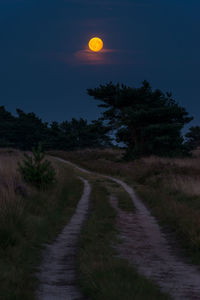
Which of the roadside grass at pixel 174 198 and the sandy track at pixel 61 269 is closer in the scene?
the sandy track at pixel 61 269

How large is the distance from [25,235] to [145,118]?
3782 centimetres

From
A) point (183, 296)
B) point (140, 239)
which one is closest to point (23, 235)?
point (140, 239)

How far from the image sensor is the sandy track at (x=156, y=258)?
264 inches

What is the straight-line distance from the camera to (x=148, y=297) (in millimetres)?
5703

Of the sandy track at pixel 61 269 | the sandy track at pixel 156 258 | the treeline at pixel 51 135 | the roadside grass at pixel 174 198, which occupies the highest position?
the treeline at pixel 51 135

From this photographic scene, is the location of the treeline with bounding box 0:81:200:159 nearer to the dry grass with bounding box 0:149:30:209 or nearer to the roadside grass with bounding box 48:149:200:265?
the roadside grass with bounding box 48:149:200:265

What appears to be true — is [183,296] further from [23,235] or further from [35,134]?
[35,134]

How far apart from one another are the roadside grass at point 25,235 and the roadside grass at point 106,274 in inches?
36.5

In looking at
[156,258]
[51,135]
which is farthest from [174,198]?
[51,135]

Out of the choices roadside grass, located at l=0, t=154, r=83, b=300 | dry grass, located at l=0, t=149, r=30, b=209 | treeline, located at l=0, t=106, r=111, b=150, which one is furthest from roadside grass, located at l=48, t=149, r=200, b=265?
treeline, located at l=0, t=106, r=111, b=150

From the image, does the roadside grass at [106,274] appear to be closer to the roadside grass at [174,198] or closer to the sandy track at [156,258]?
the sandy track at [156,258]

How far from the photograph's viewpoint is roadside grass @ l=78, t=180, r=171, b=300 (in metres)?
5.89

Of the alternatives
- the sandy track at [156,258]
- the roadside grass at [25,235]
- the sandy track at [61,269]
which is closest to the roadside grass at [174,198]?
the sandy track at [156,258]

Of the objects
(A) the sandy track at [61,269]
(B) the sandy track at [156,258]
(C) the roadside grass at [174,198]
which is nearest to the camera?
(A) the sandy track at [61,269]
